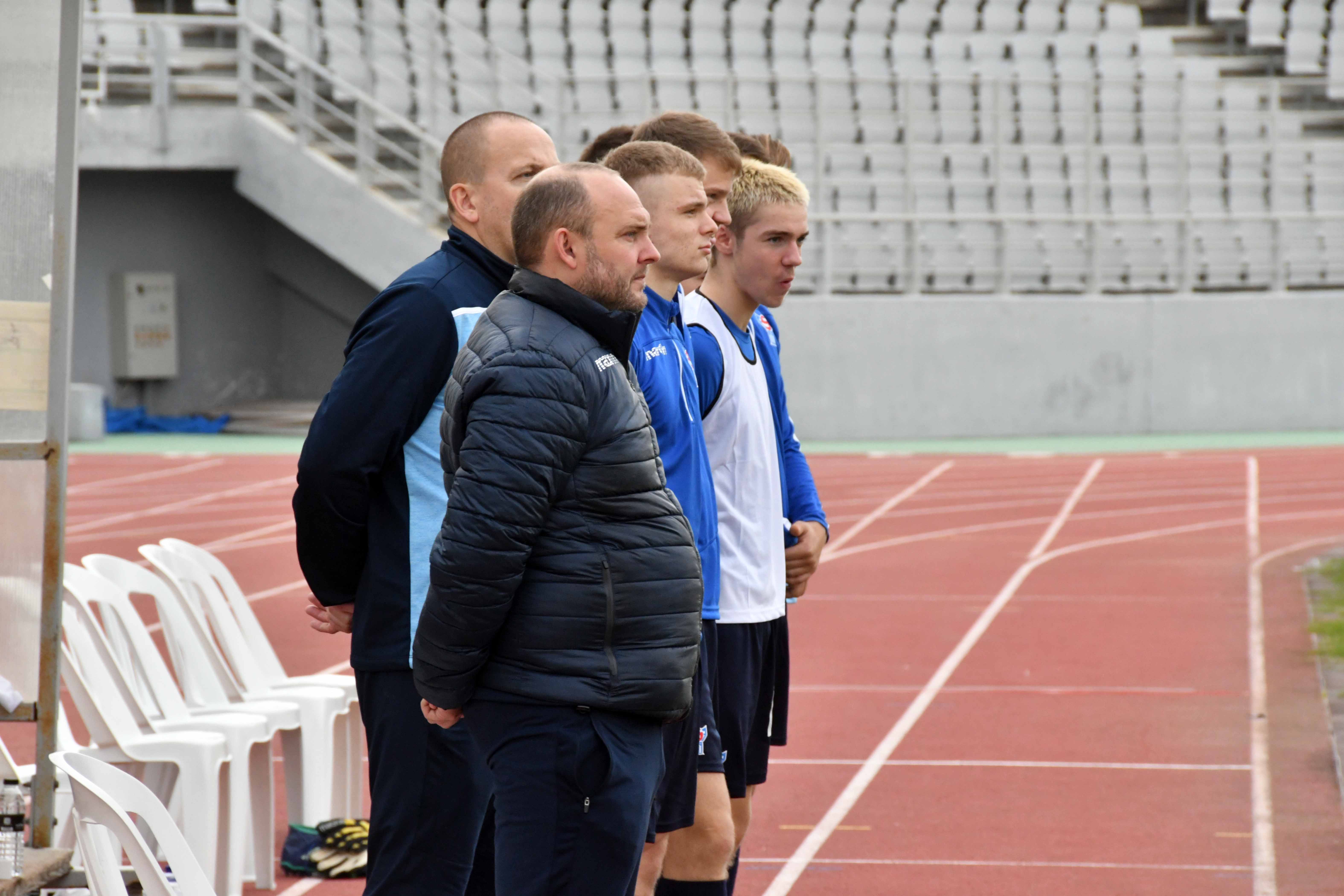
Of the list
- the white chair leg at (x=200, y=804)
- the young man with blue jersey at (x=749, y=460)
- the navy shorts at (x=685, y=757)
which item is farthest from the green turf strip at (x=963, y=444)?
the navy shorts at (x=685, y=757)

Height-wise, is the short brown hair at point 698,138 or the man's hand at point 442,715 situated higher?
the short brown hair at point 698,138

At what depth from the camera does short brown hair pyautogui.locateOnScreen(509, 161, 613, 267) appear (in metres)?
2.98

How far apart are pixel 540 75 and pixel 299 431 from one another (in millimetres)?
5120

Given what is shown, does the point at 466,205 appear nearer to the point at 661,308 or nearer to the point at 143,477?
the point at 661,308

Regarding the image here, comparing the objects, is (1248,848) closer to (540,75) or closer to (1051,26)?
(540,75)

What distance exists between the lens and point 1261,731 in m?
7.05

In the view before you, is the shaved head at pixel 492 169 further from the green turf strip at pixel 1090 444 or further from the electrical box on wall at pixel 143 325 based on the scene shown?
the electrical box on wall at pixel 143 325

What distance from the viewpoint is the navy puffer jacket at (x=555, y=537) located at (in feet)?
9.29

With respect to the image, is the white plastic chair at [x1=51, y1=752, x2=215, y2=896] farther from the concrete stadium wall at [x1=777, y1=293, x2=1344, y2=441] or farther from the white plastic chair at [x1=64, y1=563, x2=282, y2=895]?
the concrete stadium wall at [x1=777, y1=293, x2=1344, y2=441]

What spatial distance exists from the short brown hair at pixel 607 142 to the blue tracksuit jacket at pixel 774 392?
530mm

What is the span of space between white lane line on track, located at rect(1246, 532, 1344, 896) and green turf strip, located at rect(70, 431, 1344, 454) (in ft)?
21.9

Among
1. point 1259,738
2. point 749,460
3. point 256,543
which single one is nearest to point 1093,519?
point 256,543

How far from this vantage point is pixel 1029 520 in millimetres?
13711

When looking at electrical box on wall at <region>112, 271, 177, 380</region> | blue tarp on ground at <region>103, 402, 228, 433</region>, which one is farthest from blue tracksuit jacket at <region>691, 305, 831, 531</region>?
electrical box on wall at <region>112, 271, 177, 380</region>
